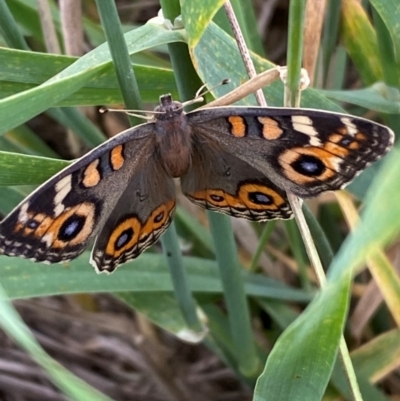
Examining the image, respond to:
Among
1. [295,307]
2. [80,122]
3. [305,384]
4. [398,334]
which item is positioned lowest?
→ [305,384]

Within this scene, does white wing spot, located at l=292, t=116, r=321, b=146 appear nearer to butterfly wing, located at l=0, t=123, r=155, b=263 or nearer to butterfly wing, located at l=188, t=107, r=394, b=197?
butterfly wing, located at l=188, t=107, r=394, b=197

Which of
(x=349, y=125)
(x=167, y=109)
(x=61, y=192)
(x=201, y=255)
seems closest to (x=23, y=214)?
(x=61, y=192)

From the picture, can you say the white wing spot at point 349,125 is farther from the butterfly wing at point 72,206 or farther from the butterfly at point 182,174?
the butterfly wing at point 72,206

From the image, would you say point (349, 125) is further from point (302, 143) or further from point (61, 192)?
point (61, 192)

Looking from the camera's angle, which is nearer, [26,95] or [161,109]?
[26,95]

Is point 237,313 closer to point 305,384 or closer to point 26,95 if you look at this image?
point 305,384

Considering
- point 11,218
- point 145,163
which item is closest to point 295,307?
point 145,163
